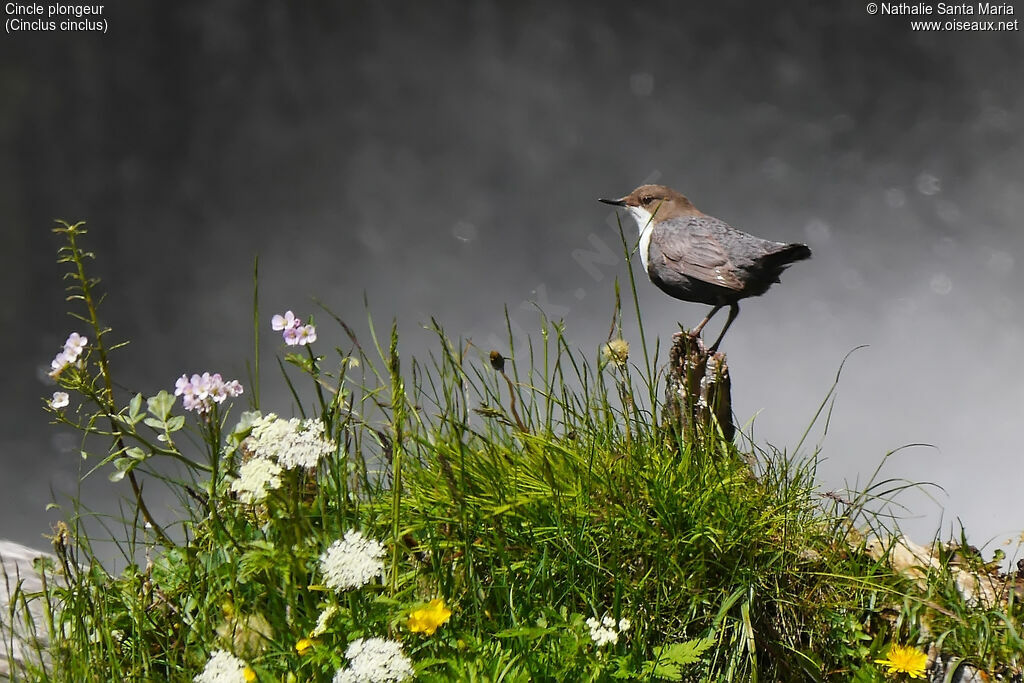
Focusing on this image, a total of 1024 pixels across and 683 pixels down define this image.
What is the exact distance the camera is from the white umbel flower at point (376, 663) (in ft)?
4.97

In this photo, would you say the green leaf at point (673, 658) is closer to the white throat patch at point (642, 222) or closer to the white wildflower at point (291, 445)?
the white wildflower at point (291, 445)

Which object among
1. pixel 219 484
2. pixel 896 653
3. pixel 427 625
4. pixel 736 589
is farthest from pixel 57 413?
pixel 896 653

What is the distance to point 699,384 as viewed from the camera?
3.42 metres

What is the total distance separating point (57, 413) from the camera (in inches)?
95.1

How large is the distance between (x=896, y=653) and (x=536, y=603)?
100 centimetres

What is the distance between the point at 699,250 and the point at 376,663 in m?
2.64

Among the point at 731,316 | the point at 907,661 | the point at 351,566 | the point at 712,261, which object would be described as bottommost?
the point at 907,661

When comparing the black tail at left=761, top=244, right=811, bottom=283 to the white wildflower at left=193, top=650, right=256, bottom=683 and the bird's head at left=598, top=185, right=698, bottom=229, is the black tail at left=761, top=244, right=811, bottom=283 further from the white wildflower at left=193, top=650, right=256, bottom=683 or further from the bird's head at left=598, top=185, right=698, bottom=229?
the white wildflower at left=193, top=650, right=256, bottom=683

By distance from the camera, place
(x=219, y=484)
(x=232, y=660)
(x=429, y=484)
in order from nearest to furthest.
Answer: (x=232, y=660) → (x=219, y=484) → (x=429, y=484)

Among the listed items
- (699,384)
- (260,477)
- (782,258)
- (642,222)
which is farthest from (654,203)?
(260,477)

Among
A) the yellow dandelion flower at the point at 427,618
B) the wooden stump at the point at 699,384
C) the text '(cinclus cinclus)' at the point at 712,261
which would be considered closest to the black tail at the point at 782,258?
the text '(cinclus cinclus)' at the point at 712,261

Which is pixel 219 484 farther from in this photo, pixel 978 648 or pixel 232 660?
pixel 978 648

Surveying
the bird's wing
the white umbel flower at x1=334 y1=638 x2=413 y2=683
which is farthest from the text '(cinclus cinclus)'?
the white umbel flower at x1=334 y1=638 x2=413 y2=683

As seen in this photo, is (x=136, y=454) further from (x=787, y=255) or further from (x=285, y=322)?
(x=787, y=255)
